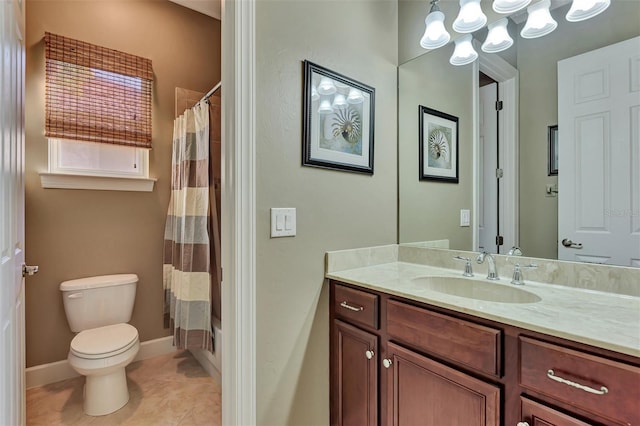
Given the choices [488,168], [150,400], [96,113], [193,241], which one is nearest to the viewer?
[488,168]

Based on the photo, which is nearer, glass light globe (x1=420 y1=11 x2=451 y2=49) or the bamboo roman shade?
glass light globe (x1=420 y1=11 x2=451 y2=49)

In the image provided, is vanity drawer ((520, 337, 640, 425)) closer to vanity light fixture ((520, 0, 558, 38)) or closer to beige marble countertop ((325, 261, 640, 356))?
beige marble countertop ((325, 261, 640, 356))

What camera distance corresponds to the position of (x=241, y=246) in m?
1.19

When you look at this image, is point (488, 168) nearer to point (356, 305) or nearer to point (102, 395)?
point (356, 305)

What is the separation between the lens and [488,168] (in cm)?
153

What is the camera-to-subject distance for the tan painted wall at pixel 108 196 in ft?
6.61

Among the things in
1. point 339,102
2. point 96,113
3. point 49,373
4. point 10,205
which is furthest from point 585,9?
point 49,373

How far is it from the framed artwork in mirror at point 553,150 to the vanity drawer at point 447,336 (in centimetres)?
81

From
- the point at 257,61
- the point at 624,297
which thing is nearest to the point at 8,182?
the point at 257,61

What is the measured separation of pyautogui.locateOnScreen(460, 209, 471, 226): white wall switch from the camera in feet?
5.25

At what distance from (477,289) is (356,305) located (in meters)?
0.54

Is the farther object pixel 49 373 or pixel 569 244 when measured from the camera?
pixel 49 373

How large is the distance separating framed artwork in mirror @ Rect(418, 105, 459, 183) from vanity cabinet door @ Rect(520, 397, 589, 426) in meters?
1.11

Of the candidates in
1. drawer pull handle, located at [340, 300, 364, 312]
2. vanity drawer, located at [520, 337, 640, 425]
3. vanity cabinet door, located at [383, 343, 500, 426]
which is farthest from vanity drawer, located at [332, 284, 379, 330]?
vanity drawer, located at [520, 337, 640, 425]
